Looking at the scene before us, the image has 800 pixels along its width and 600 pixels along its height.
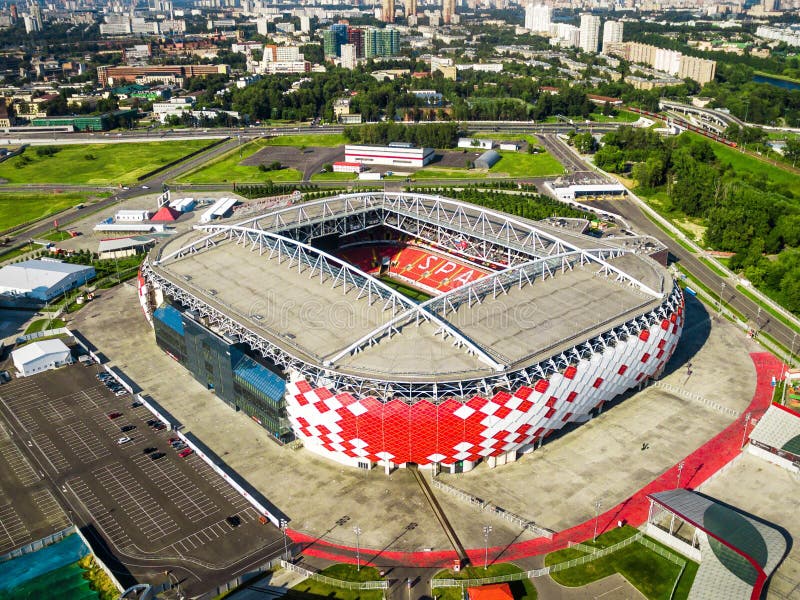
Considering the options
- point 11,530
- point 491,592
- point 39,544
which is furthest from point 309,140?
point 491,592

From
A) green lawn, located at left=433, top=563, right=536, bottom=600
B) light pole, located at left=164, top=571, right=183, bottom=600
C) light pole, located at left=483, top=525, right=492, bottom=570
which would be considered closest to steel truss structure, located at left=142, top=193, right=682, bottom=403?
light pole, located at left=483, top=525, right=492, bottom=570

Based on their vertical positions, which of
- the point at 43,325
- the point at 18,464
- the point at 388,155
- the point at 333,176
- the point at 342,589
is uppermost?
the point at 388,155

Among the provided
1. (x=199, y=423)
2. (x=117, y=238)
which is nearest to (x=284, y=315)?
(x=199, y=423)

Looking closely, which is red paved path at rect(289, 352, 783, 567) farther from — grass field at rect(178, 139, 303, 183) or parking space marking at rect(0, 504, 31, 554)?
grass field at rect(178, 139, 303, 183)

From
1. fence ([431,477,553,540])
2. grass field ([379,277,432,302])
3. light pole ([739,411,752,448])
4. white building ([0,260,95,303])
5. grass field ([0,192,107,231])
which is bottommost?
fence ([431,477,553,540])

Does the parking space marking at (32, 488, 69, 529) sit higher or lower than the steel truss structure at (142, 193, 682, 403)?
lower

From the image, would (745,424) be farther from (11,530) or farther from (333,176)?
(333,176)
